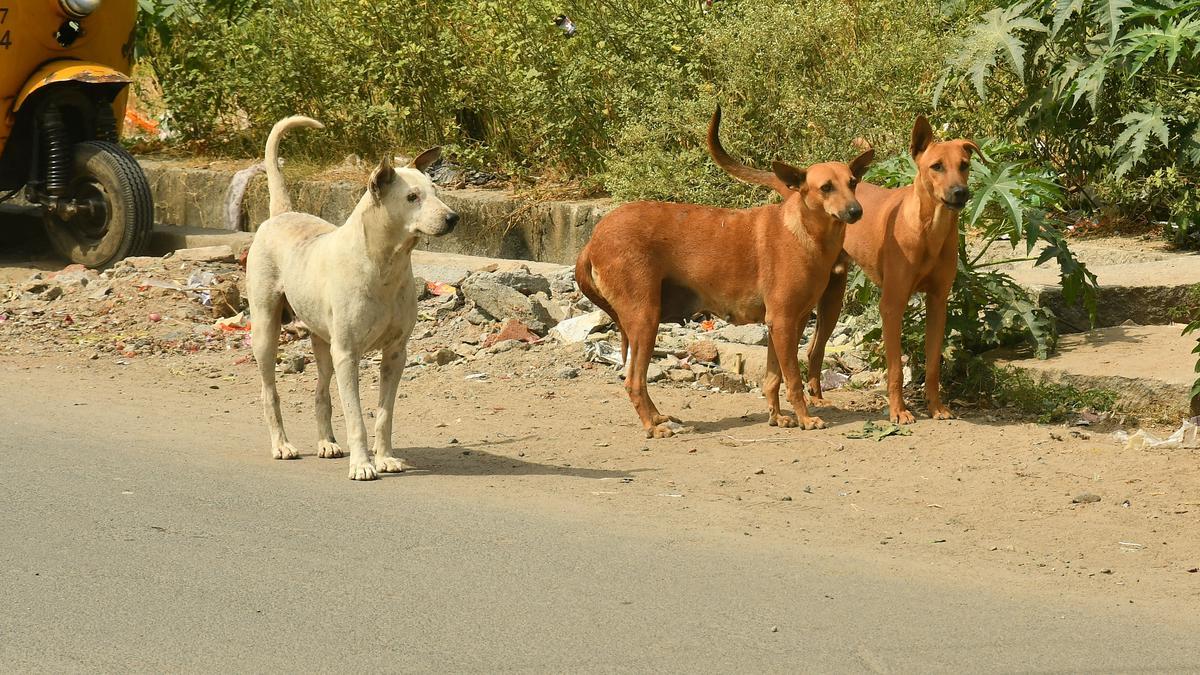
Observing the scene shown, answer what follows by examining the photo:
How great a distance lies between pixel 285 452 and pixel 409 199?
1449 millimetres

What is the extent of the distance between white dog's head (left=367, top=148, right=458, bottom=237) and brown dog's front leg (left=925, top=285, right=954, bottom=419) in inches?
104

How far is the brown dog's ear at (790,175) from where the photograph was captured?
24.5 ft

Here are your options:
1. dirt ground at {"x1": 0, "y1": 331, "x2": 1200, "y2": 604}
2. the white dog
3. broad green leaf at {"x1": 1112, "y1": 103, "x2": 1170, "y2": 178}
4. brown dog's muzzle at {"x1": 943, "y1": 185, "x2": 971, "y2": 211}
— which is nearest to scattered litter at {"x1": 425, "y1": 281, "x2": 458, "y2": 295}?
dirt ground at {"x1": 0, "y1": 331, "x2": 1200, "y2": 604}

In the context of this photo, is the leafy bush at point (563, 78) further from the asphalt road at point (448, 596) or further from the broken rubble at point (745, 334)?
the asphalt road at point (448, 596)

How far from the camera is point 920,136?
24.4ft

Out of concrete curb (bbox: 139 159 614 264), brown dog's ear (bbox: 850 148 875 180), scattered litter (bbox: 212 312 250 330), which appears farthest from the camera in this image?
concrete curb (bbox: 139 159 614 264)

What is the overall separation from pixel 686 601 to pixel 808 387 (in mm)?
3426

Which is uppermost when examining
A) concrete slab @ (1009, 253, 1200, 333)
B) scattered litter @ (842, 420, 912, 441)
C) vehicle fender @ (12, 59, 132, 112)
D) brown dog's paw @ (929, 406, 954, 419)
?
vehicle fender @ (12, 59, 132, 112)

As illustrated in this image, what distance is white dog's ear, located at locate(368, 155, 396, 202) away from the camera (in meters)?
6.25

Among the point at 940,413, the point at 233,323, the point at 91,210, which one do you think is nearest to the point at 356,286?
the point at 940,413

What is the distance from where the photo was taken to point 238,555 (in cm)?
548

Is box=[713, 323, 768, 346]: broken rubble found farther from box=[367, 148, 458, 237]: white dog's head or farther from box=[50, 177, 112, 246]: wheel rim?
box=[50, 177, 112, 246]: wheel rim

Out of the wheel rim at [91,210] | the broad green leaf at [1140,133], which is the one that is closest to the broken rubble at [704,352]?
the broad green leaf at [1140,133]

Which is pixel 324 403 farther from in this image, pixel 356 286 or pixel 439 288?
pixel 439 288
